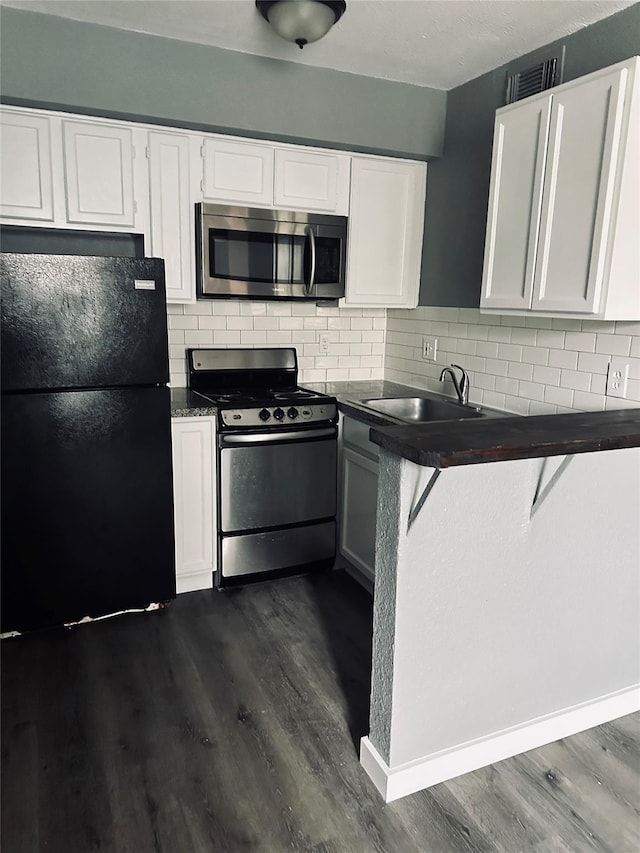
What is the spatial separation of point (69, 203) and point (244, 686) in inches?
85.9

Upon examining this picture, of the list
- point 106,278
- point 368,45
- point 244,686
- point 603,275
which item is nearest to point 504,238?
point 603,275

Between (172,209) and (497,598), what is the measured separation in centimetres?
226

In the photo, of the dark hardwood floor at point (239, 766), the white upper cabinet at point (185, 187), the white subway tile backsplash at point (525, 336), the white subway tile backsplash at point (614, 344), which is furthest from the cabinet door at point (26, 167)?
the white subway tile backsplash at point (614, 344)

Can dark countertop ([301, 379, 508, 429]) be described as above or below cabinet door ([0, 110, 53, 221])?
below

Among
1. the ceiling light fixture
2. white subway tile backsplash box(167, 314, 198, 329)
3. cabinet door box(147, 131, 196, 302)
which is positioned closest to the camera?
the ceiling light fixture

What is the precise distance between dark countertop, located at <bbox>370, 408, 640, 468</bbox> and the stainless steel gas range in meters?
1.32

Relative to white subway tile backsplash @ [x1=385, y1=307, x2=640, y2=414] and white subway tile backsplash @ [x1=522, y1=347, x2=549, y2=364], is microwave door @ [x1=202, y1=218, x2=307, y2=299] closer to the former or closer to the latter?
white subway tile backsplash @ [x1=385, y1=307, x2=640, y2=414]

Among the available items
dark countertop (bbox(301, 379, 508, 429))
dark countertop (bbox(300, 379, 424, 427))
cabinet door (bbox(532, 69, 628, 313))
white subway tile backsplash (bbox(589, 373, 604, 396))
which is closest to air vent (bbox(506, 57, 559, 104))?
cabinet door (bbox(532, 69, 628, 313))

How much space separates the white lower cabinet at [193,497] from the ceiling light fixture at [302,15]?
163cm

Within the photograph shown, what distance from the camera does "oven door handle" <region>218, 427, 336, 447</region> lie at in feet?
9.48

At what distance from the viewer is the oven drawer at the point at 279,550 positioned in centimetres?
302

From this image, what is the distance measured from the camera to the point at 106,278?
2.45 metres

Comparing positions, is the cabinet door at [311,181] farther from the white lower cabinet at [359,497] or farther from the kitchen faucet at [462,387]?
the white lower cabinet at [359,497]

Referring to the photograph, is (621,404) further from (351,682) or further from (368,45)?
(368,45)
